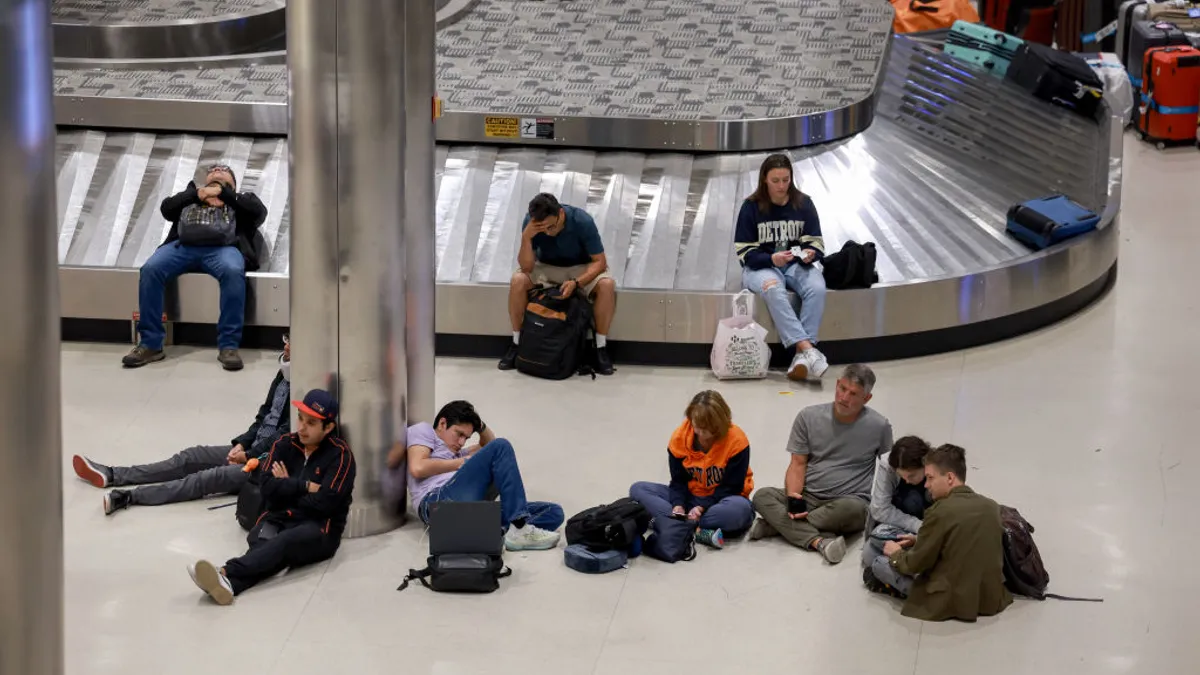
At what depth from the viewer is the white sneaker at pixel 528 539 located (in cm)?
941

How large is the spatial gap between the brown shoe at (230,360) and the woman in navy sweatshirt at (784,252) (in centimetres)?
328

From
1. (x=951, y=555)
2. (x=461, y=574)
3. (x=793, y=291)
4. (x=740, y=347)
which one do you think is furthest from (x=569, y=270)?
(x=951, y=555)

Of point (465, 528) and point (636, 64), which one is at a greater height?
point (636, 64)

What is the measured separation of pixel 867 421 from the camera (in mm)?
9336

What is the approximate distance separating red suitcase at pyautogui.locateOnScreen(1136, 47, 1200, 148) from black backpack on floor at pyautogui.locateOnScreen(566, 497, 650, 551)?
33.2ft

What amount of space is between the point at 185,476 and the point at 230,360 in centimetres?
194

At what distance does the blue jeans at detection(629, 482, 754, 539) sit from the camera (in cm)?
942

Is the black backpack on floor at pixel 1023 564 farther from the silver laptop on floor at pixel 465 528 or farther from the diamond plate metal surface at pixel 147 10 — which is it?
the diamond plate metal surface at pixel 147 10

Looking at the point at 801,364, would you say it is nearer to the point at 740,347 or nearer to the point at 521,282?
the point at 740,347

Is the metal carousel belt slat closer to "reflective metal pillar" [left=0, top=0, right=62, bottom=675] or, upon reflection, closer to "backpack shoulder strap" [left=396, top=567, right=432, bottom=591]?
"backpack shoulder strap" [left=396, top=567, right=432, bottom=591]

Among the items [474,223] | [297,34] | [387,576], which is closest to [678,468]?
[387,576]

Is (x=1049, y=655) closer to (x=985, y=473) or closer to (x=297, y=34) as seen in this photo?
(x=985, y=473)

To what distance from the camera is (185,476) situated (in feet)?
33.1

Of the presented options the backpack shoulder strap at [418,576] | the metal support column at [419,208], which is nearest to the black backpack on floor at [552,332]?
the metal support column at [419,208]
